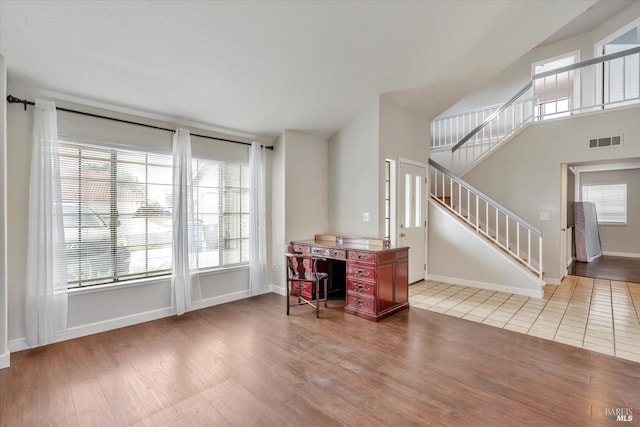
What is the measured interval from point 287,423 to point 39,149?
11.3ft

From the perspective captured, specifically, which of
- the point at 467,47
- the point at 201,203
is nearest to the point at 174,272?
the point at 201,203

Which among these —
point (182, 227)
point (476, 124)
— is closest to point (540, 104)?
point (476, 124)

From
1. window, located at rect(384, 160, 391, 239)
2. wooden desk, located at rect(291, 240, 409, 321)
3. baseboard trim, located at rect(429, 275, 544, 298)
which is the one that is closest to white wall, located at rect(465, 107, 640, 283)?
baseboard trim, located at rect(429, 275, 544, 298)

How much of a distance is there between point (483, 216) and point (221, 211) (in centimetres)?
511

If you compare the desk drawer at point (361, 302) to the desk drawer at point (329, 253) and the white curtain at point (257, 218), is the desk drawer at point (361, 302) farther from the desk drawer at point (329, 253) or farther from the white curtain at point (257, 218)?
the white curtain at point (257, 218)

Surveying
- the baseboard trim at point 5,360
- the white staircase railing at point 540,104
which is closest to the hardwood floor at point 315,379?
the baseboard trim at point 5,360

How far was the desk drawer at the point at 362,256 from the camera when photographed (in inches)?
143

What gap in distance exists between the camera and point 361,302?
3.81 meters

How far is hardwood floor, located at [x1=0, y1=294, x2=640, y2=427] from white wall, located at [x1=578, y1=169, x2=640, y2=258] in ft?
24.3

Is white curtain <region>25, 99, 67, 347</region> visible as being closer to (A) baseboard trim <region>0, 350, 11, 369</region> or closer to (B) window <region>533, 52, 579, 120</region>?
(A) baseboard trim <region>0, 350, 11, 369</region>

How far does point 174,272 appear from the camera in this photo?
3.82 m

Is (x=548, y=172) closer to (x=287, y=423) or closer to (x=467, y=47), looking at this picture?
(x=467, y=47)

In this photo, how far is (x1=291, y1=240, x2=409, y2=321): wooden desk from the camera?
3660mm

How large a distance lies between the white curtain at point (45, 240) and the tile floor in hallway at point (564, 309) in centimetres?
431
